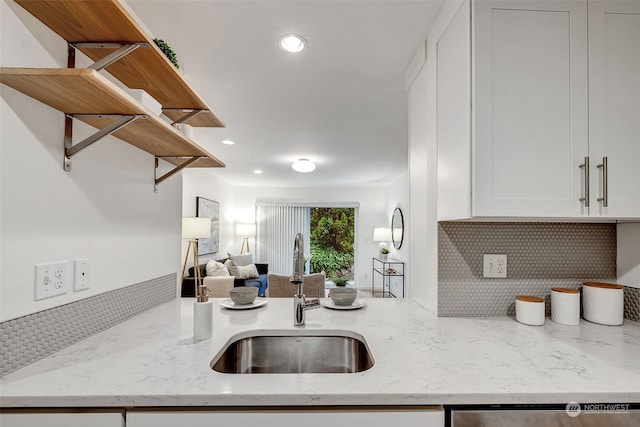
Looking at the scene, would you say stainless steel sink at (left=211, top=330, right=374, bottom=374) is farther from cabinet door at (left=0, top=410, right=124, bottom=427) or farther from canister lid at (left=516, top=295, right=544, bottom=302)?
canister lid at (left=516, top=295, right=544, bottom=302)

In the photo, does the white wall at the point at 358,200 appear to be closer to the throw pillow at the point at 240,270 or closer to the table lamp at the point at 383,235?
the table lamp at the point at 383,235

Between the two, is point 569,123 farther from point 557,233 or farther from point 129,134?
point 129,134

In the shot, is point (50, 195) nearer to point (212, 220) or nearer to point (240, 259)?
point (212, 220)

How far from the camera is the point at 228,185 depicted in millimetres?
6809

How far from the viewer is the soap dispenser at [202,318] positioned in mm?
1167

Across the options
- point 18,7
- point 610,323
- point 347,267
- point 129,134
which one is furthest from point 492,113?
point 347,267

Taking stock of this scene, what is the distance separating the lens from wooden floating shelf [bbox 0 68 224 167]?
79 centimetres

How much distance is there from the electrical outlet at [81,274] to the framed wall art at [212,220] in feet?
12.6

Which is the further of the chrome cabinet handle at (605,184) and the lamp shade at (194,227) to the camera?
the lamp shade at (194,227)

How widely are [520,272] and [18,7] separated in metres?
2.08

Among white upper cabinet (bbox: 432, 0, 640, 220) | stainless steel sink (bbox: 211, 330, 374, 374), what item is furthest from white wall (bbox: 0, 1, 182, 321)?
white upper cabinet (bbox: 432, 0, 640, 220)

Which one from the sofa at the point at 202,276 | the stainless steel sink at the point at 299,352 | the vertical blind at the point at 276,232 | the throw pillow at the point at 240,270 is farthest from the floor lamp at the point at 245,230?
the stainless steel sink at the point at 299,352

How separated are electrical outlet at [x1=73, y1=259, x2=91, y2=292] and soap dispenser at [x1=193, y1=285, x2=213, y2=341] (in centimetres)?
38

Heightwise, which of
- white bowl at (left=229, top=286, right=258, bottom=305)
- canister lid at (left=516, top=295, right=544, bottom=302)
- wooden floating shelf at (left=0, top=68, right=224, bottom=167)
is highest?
wooden floating shelf at (left=0, top=68, right=224, bottom=167)
